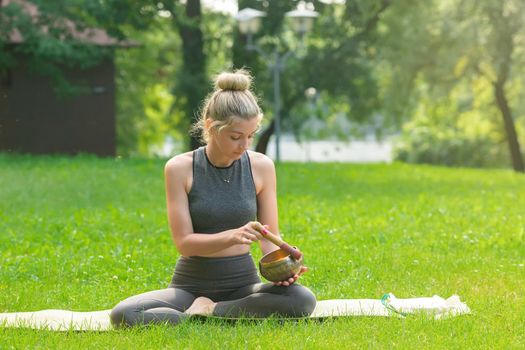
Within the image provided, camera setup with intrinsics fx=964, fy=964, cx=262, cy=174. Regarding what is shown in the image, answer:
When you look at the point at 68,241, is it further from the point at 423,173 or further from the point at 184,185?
the point at 423,173

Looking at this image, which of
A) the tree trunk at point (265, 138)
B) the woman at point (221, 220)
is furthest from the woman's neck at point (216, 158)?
the tree trunk at point (265, 138)

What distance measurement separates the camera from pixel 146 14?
26453 mm

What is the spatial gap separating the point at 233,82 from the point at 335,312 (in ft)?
5.08

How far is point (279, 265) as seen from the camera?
5480 mm

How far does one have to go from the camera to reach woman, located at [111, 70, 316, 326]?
554cm

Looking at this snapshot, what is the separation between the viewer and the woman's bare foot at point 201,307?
5.67 meters

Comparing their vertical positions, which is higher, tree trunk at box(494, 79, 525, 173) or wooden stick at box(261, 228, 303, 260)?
wooden stick at box(261, 228, 303, 260)

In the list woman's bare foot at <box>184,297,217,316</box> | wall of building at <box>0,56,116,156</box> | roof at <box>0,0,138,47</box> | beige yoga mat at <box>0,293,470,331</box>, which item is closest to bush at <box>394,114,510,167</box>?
wall of building at <box>0,56,116,156</box>

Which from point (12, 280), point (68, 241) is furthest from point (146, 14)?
point (12, 280)

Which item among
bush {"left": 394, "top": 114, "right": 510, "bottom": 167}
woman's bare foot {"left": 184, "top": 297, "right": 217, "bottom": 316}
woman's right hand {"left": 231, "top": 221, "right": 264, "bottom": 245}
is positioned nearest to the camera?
woman's right hand {"left": 231, "top": 221, "right": 264, "bottom": 245}

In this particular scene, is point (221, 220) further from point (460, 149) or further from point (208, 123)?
point (460, 149)

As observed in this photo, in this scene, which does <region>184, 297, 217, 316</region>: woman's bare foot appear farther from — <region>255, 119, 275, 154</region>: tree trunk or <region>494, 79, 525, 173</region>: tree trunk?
<region>255, 119, 275, 154</region>: tree trunk

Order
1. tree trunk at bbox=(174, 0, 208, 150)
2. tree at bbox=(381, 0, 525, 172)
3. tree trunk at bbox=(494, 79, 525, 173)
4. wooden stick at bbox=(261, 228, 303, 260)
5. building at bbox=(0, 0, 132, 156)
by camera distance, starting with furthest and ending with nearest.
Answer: tree trunk at bbox=(494, 79, 525, 173) → tree trunk at bbox=(174, 0, 208, 150) → building at bbox=(0, 0, 132, 156) → tree at bbox=(381, 0, 525, 172) → wooden stick at bbox=(261, 228, 303, 260)

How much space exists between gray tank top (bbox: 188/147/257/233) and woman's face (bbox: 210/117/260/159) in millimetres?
242
